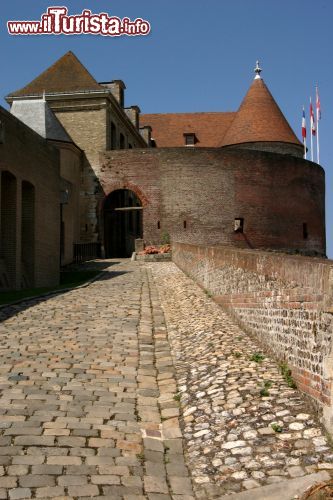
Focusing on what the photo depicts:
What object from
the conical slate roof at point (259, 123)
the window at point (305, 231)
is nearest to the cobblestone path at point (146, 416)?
the window at point (305, 231)

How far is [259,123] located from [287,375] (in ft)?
122

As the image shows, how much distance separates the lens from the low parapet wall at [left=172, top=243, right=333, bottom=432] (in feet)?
15.1

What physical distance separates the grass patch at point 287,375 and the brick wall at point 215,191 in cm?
2824

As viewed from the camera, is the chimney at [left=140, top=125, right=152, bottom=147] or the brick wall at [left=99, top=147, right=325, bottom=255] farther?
the chimney at [left=140, top=125, right=152, bottom=147]

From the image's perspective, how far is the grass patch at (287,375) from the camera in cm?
538

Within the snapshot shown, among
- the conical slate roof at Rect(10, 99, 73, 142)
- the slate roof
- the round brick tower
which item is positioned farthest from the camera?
the slate roof

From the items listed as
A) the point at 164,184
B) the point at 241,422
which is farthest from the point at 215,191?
the point at 241,422

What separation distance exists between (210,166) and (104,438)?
3072cm

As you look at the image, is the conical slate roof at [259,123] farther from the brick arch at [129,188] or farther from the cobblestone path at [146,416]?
the cobblestone path at [146,416]

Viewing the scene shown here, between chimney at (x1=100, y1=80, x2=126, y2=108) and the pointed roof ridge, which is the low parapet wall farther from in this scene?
chimney at (x1=100, y1=80, x2=126, y2=108)

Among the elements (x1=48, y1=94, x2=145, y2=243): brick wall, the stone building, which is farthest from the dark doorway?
(x1=48, y1=94, x2=145, y2=243): brick wall

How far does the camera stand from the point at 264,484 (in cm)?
400

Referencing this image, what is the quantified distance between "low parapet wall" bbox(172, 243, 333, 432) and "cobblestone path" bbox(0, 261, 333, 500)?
0.22 metres

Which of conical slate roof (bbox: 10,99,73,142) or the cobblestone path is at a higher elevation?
conical slate roof (bbox: 10,99,73,142)
